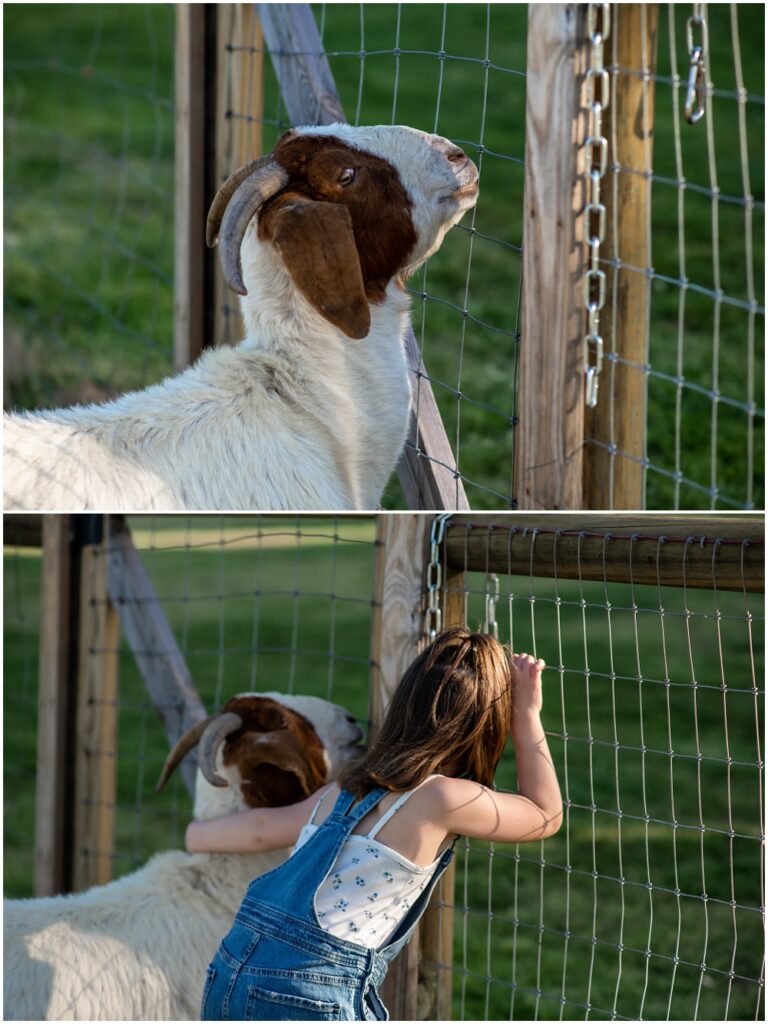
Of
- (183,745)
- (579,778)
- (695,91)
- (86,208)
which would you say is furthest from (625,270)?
(86,208)

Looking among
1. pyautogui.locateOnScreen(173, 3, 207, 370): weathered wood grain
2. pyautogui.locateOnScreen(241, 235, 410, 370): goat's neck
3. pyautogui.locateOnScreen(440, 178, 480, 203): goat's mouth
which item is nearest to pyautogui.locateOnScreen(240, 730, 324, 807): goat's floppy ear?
pyautogui.locateOnScreen(241, 235, 410, 370): goat's neck

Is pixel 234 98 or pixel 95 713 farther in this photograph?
pixel 234 98

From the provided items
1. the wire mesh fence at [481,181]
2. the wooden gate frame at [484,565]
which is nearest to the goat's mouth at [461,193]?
the wire mesh fence at [481,181]

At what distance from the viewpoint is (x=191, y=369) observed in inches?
128

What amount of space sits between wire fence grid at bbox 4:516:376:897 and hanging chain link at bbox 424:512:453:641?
0.36 metres

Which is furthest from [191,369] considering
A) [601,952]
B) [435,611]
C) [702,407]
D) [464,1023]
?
[702,407]

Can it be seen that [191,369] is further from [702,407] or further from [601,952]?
[702,407]

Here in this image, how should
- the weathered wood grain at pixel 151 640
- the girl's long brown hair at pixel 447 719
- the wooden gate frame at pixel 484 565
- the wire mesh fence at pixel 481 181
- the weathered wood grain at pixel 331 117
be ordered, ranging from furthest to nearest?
the weathered wood grain at pixel 151 640 < the wire mesh fence at pixel 481 181 < the weathered wood grain at pixel 331 117 < the girl's long brown hair at pixel 447 719 < the wooden gate frame at pixel 484 565

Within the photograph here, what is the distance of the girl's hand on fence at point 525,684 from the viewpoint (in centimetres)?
285

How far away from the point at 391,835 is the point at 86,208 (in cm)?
743

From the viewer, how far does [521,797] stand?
2783 millimetres

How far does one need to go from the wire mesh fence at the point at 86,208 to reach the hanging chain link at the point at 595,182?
3.20 metres

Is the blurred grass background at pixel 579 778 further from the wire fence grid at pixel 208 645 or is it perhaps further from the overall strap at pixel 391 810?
the overall strap at pixel 391 810

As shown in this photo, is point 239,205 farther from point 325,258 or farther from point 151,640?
point 151,640
